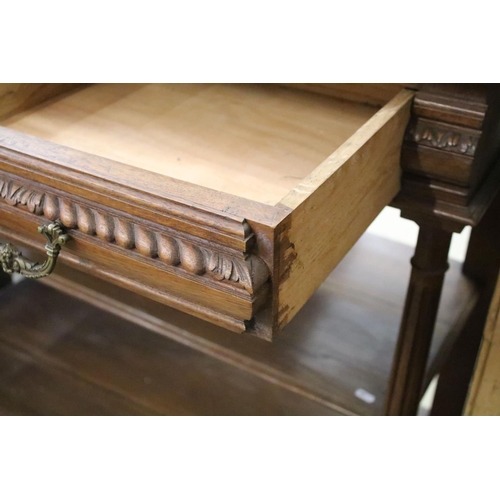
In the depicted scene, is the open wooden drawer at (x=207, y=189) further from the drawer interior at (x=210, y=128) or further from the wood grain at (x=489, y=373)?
the wood grain at (x=489, y=373)

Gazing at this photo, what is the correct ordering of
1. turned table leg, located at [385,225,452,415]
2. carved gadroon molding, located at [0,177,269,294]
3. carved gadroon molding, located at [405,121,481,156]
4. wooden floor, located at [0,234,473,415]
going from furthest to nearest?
wooden floor, located at [0,234,473,415], turned table leg, located at [385,225,452,415], carved gadroon molding, located at [405,121,481,156], carved gadroon molding, located at [0,177,269,294]

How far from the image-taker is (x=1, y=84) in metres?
0.65

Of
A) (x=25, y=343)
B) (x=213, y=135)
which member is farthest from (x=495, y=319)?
(x=25, y=343)

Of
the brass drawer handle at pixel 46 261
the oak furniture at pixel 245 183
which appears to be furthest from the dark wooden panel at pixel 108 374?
the brass drawer handle at pixel 46 261

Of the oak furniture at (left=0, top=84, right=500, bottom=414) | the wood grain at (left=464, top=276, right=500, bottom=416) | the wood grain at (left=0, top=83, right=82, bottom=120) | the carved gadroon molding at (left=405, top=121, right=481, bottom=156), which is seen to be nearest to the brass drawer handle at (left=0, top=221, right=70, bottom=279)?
the oak furniture at (left=0, top=84, right=500, bottom=414)

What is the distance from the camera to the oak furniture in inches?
17.8

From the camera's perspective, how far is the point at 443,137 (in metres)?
0.60

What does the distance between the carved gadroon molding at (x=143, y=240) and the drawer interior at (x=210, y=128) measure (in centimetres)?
10

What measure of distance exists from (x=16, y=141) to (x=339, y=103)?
332 mm

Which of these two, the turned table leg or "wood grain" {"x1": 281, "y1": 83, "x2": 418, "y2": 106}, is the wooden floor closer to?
the turned table leg

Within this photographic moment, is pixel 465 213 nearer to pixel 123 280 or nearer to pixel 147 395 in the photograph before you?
pixel 123 280

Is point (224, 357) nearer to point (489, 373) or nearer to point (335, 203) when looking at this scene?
point (489, 373)

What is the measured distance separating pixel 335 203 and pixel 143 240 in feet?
0.46

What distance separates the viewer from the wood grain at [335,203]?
45 cm
